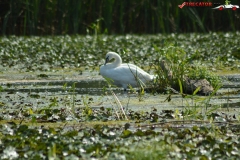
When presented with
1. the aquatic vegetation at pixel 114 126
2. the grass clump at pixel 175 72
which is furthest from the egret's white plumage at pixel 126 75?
the aquatic vegetation at pixel 114 126

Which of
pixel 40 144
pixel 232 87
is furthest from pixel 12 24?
pixel 40 144

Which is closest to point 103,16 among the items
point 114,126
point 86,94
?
point 86,94

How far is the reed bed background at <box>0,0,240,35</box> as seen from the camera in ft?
59.3

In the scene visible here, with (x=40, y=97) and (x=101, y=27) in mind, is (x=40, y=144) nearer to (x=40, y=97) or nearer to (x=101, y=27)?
(x=40, y=97)

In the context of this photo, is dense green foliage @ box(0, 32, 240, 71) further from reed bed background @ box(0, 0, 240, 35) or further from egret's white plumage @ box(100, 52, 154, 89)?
egret's white plumage @ box(100, 52, 154, 89)

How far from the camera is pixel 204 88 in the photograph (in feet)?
29.8

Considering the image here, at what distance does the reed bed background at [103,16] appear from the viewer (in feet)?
59.3

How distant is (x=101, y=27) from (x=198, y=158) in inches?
573

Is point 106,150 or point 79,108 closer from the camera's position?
point 106,150

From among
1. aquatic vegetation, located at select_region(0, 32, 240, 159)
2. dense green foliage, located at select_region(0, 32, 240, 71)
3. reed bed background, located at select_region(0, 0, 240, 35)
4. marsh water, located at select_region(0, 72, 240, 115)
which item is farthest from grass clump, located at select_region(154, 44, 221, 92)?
reed bed background, located at select_region(0, 0, 240, 35)

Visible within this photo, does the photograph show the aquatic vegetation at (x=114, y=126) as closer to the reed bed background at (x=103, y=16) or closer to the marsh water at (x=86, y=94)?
the marsh water at (x=86, y=94)

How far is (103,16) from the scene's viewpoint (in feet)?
61.0

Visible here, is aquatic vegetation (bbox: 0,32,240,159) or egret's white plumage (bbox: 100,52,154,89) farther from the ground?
egret's white plumage (bbox: 100,52,154,89)

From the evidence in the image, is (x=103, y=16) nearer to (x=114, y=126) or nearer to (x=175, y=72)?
(x=175, y=72)
